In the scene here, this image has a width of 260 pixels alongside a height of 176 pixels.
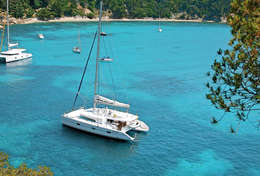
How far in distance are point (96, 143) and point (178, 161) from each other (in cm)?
1409

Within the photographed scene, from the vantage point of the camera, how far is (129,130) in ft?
218

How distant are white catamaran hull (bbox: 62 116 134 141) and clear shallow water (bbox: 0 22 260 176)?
0.97 m

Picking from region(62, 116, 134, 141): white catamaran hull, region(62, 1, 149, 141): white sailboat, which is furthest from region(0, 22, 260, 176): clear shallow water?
region(62, 1, 149, 141): white sailboat

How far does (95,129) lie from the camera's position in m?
63.6

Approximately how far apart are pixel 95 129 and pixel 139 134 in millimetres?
7758

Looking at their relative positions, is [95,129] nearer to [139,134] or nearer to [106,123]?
[106,123]

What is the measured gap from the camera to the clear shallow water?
2163 inches

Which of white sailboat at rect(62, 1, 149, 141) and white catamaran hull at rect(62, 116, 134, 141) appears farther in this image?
white sailboat at rect(62, 1, 149, 141)

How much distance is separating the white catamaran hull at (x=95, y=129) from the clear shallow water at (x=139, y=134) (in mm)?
967

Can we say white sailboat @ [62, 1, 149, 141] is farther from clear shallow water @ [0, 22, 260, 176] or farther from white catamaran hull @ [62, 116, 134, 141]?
clear shallow water @ [0, 22, 260, 176]

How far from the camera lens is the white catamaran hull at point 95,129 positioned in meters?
61.8

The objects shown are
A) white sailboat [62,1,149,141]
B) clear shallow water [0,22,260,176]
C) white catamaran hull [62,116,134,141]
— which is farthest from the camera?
white sailboat [62,1,149,141]

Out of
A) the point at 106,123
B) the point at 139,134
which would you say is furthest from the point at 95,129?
the point at 139,134

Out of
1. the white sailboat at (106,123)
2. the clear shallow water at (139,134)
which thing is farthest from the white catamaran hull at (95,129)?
the clear shallow water at (139,134)
